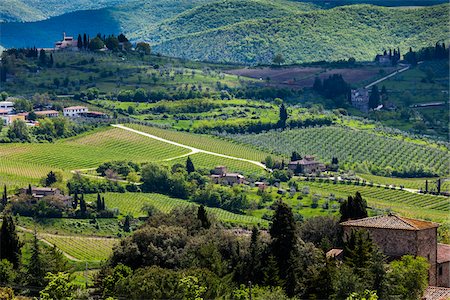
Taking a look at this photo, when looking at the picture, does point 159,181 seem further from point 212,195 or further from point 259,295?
point 259,295

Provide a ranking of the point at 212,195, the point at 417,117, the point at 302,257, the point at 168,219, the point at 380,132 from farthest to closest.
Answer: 1. the point at 417,117
2. the point at 380,132
3. the point at 212,195
4. the point at 168,219
5. the point at 302,257

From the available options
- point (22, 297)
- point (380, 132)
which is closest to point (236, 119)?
point (380, 132)

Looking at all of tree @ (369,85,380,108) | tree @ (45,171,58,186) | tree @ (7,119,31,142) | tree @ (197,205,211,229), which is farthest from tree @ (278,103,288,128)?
tree @ (197,205,211,229)

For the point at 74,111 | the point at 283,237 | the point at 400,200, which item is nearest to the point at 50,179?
the point at 400,200

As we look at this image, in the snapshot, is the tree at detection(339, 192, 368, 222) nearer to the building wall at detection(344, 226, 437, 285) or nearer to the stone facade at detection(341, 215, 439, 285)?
the stone facade at detection(341, 215, 439, 285)

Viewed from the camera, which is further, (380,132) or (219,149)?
(380,132)

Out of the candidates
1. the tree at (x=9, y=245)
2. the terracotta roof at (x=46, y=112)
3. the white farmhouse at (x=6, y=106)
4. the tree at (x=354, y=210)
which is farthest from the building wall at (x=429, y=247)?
the white farmhouse at (x=6, y=106)
